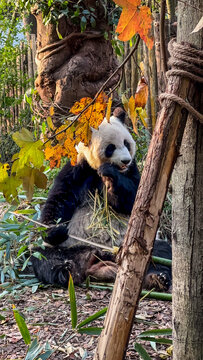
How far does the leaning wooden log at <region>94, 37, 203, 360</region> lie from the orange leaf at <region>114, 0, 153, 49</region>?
225mm

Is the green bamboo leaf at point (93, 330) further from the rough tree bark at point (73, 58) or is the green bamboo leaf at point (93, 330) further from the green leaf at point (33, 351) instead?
the rough tree bark at point (73, 58)

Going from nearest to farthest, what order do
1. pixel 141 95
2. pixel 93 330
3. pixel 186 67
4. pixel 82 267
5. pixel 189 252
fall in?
pixel 186 67 → pixel 189 252 → pixel 141 95 → pixel 93 330 → pixel 82 267

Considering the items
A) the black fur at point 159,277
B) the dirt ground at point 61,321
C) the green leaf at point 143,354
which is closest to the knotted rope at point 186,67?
the green leaf at point 143,354

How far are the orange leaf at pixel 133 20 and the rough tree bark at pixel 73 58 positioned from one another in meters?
3.40

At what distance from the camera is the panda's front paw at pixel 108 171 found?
281 cm

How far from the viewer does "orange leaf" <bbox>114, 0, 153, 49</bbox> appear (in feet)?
3.84

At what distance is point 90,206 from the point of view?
3023mm

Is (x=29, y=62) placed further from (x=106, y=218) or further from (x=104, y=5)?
(x=106, y=218)

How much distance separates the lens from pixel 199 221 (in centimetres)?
125

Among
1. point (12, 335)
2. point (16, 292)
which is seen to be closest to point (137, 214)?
point (12, 335)

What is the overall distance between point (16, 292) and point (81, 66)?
2762 mm

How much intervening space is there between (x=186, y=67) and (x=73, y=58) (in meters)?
3.61

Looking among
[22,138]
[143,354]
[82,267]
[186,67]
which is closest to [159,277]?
[82,267]

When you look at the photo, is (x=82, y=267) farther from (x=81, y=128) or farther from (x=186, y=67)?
(x=186, y=67)
